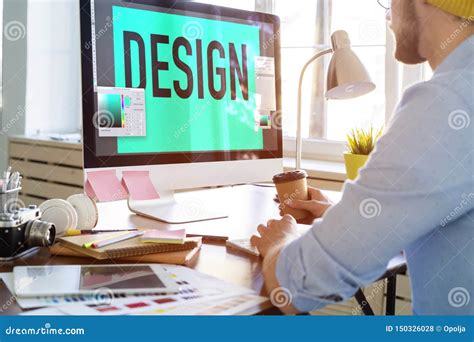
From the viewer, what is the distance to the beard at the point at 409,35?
0.90m

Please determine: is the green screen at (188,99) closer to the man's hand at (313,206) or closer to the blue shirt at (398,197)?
the man's hand at (313,206)

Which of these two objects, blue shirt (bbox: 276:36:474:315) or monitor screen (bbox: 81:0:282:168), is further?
monitor screen (bbox: 81:0:282:168)

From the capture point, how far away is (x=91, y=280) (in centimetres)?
82

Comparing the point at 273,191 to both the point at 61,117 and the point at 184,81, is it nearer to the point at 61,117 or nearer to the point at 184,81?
the point at 184,81

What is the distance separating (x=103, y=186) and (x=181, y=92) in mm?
291

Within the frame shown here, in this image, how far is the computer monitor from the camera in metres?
1.19

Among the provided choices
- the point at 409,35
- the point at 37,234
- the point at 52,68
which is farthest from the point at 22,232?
the point at 52,68

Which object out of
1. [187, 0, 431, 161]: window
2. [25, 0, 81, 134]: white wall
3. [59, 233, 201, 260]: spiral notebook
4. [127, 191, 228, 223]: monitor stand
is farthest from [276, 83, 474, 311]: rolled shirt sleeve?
[25, 0, 81, 134]: white wall

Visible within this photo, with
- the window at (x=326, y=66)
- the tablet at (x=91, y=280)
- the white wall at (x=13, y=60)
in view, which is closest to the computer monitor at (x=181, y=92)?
the tablet at (x=91, y=280)

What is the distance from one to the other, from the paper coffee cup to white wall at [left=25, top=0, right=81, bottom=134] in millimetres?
2342

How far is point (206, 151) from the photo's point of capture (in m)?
1.37

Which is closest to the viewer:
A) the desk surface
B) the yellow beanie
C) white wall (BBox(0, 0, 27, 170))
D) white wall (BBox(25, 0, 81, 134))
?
the yellow beanie

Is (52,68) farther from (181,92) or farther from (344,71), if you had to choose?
(344,71)

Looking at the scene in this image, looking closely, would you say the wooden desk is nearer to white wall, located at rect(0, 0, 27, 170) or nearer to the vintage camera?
the vintage camera
